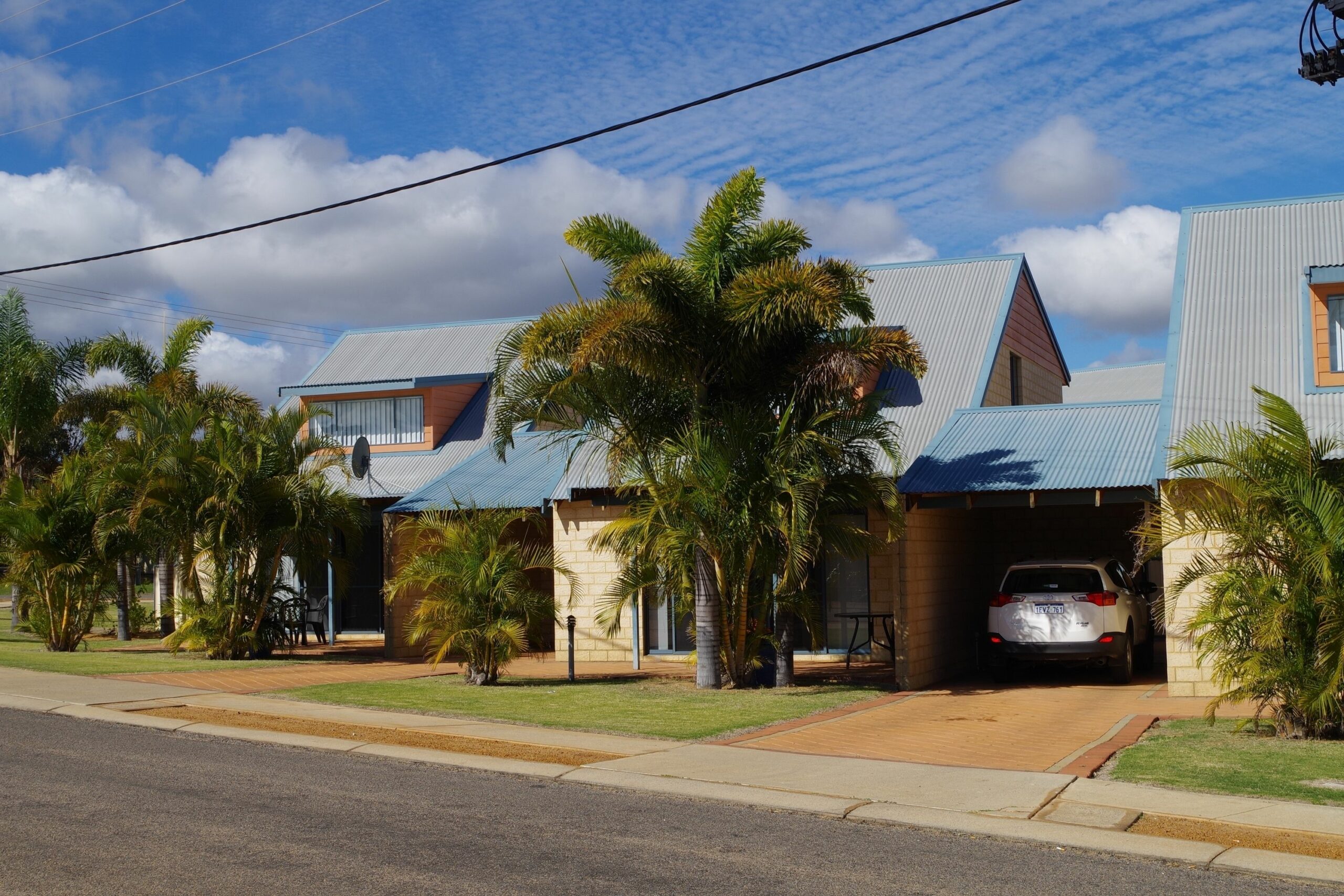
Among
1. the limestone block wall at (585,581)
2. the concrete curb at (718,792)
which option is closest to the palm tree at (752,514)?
the limestone block wall at (585,581)

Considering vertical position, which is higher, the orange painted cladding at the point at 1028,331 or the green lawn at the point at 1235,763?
the orange painted cladding at the point at 1028,331

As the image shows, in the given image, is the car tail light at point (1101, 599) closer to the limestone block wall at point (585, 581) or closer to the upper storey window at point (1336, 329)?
the upper storey window at point (1336, 329)

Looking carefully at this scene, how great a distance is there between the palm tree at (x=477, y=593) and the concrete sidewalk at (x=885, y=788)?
2792 millimetres

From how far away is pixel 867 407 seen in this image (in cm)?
1606

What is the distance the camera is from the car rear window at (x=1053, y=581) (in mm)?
16812

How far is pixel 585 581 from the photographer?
20359 mm

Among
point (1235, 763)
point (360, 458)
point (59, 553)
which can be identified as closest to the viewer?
point (1235, 763)

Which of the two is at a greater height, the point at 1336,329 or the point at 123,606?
the point at 1336,329

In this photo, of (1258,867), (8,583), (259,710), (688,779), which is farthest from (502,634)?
(8,583)

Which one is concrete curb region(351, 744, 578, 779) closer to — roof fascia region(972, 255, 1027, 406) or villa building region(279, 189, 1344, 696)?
villa building region(279, 189, 1344, 696)

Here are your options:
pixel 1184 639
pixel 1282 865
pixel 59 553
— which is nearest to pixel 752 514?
pixel 1184 639

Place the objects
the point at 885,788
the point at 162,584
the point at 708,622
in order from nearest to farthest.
Answer: the point at 885,788, the point at 708,622, the point at 162,584

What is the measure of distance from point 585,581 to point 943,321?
27.7 feet

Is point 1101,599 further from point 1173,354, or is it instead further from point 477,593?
point 477,593
